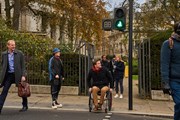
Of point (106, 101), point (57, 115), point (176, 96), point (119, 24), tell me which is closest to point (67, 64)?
point (119, 24)

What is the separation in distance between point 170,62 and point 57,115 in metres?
4.40

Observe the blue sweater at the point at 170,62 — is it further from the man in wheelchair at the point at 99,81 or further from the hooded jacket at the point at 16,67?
the man in wheelchair at the point at 99,81

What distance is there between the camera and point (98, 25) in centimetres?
2781

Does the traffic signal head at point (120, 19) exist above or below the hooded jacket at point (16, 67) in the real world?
above

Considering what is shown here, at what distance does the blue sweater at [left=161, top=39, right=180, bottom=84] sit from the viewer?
20.0ft

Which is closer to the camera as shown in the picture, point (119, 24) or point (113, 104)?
point (119, 24)

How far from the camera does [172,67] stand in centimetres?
622

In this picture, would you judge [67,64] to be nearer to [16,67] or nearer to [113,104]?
[113,104]

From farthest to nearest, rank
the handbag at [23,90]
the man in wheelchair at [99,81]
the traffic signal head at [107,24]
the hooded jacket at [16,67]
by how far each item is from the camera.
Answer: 1. the traffic signal head at [107,24]
2. the man in wheelchair at [99,81]
3. the handbag at [23,90]
4. the hooded jacket at [16,67]

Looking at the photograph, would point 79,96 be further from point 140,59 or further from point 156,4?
point 156,4

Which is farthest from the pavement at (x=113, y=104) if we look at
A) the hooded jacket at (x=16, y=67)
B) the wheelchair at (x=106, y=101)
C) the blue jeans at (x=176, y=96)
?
the blue jeans at (x=176, y=96)

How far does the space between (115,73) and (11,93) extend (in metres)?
4.06

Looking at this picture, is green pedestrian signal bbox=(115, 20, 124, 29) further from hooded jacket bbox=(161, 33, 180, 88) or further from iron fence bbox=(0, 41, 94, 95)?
hooded jacket bbox=(161, 33, 180, 88)

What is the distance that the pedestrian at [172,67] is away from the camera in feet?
20.0
